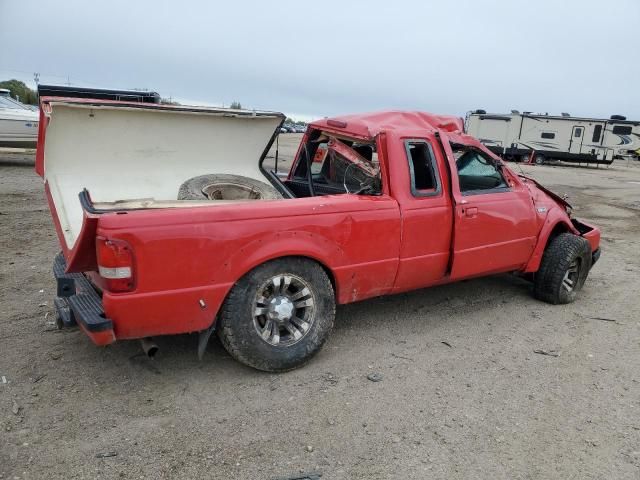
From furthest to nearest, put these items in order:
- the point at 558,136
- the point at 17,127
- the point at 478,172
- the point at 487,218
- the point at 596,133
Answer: the point at 558,136 → the point at 596,133 → the point at 17,127 → the point at 478,172 → the point at 487,218

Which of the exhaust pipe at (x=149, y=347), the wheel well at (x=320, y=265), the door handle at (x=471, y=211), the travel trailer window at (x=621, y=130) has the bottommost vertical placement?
Answer: the exhaust pipe at (x=149, y=347)

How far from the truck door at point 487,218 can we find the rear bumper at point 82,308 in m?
2.80

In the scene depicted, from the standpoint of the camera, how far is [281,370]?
377 centimetres

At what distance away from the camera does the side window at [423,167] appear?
14.6ft

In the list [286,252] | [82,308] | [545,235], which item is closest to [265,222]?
[286,252]

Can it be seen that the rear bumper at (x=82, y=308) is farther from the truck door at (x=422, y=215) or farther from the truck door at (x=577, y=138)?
the truck door at (x=577, y=138)

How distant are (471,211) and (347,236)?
131 centimetres

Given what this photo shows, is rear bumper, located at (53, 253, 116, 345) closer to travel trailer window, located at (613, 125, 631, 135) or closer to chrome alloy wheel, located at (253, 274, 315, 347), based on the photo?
chrome alloy wheel, located at (253, 274, 315, 347)

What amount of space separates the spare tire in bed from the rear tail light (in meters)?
1.59

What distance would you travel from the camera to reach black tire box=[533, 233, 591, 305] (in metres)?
5.40

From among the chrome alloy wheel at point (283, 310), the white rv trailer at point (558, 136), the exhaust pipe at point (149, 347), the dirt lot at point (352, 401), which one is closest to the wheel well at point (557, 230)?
the dirt lot at point (352, 401)

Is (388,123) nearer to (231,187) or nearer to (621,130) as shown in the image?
(231,187)

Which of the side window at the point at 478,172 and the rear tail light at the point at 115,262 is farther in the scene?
the side window at the point at 478,172

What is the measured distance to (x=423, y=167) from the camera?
4.59 metres
